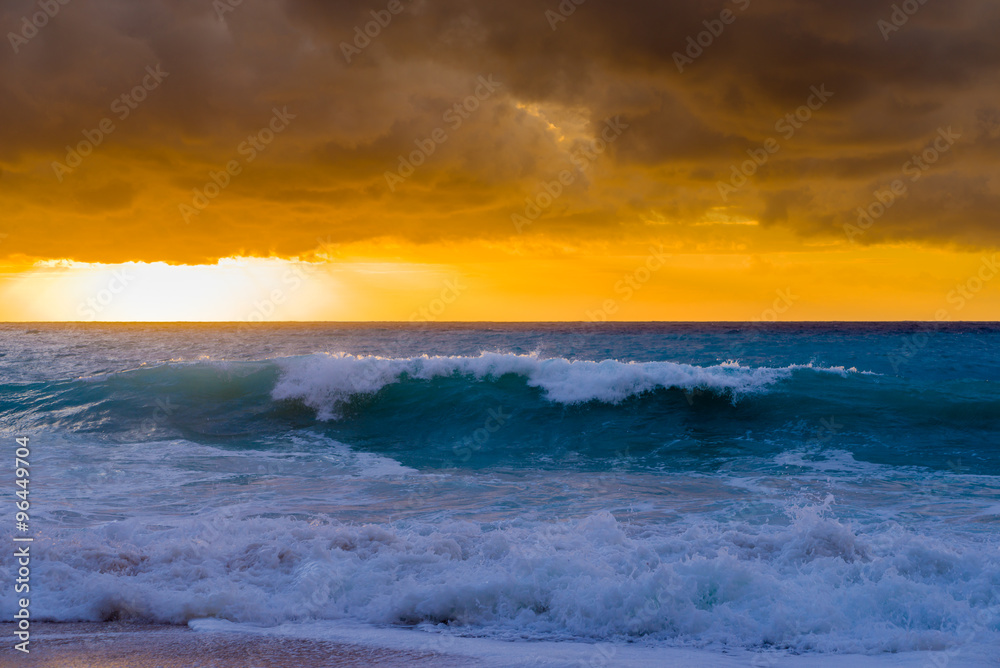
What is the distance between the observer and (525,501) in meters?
9.28

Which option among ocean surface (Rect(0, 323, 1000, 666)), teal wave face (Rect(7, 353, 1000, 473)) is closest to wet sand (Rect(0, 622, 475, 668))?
ocean surface (Rect(0, 323, 1000, 666))

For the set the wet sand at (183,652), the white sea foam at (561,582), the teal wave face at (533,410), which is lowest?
the wet sand at (183,652)

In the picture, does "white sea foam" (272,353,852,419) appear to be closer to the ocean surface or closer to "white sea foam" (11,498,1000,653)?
the ocean surface

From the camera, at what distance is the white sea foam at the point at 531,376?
17500mm

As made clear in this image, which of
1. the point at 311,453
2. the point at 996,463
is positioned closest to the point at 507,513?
the point at 311,453

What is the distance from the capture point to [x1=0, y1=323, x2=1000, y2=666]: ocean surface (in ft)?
17.5

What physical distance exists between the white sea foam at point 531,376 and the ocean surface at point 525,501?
8 centimetres

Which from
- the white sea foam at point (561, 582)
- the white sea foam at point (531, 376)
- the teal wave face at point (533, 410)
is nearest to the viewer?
the white sea foam at point (561, 582)

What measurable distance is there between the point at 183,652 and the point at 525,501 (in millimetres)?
5258

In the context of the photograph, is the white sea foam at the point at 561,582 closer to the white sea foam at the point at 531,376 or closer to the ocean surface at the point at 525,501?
the ocean surface at the point at 525,501

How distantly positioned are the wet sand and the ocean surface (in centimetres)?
33

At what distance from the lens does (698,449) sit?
13695 mm

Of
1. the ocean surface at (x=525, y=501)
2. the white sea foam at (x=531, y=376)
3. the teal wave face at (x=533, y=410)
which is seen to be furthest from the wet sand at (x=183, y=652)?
the white sea foam at (x=531, y=376)

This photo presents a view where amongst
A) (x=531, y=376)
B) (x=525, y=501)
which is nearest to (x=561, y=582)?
(x=525, y=501)
